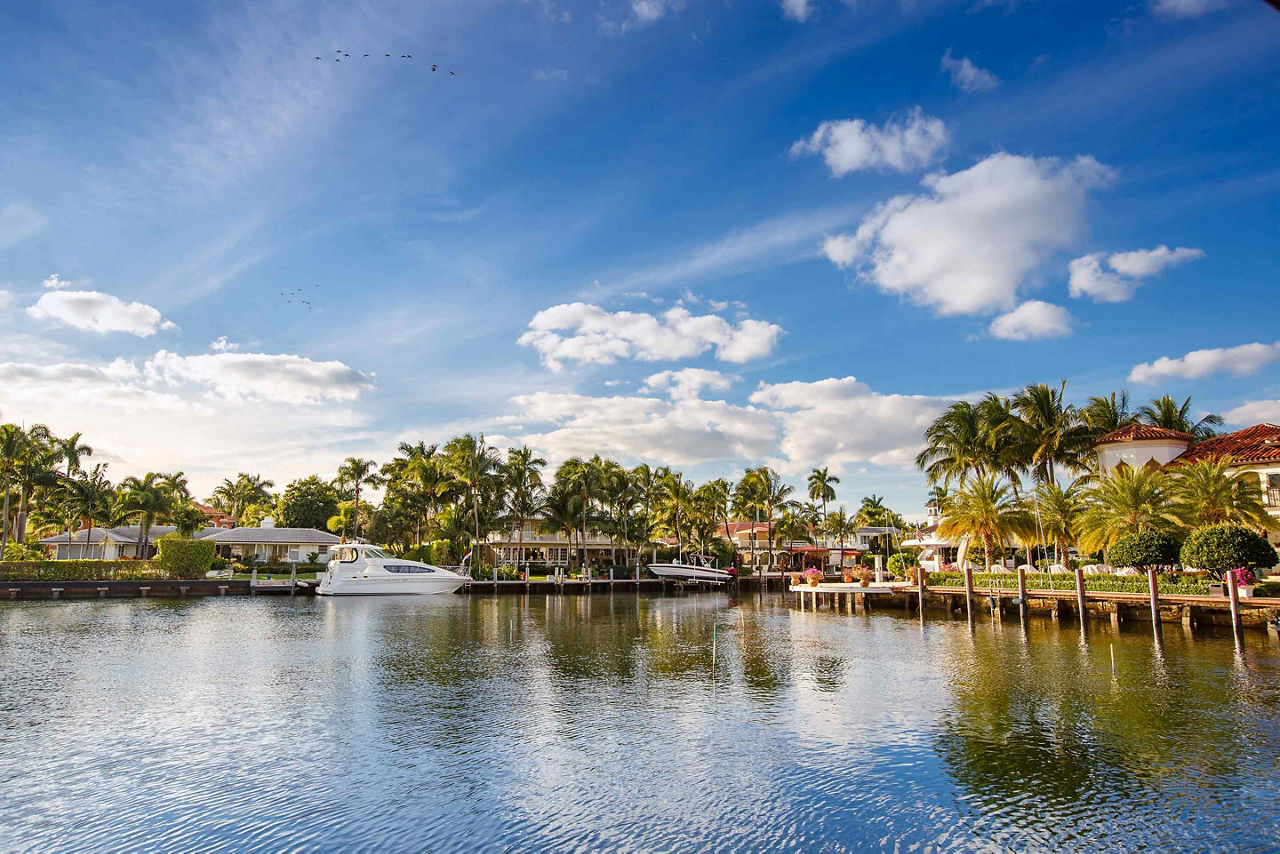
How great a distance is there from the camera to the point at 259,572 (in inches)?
2694

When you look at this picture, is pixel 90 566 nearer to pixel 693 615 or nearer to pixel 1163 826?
pixel 693 615

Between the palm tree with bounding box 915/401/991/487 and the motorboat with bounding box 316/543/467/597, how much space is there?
3977cm

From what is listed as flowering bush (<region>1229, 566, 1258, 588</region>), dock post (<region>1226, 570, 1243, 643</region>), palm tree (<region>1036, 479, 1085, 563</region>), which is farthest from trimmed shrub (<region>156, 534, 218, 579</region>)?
flowering bush (<region>1229, 566, 1258, 588</region>)

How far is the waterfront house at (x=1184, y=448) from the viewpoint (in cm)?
4359

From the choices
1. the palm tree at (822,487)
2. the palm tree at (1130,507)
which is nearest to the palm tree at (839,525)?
the palm tree at (822,487)

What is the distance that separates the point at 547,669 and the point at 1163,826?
1832cm

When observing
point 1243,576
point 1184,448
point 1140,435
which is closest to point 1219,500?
point 1243,576

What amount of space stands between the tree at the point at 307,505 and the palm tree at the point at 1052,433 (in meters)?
76.0

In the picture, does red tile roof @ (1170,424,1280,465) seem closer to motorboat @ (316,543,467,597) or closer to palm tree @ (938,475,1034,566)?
palm tree @ (938,475,1034,566)

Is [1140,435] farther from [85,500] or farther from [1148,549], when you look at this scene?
[85,500]

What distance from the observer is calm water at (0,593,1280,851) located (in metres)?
12.0

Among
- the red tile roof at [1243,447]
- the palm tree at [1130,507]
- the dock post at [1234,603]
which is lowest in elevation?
the dock post at [1234,603]

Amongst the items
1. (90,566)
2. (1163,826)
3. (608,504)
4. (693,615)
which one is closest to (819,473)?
(608,504)

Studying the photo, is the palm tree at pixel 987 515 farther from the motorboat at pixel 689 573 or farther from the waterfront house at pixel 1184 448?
the motorboat at pixel 689 573
